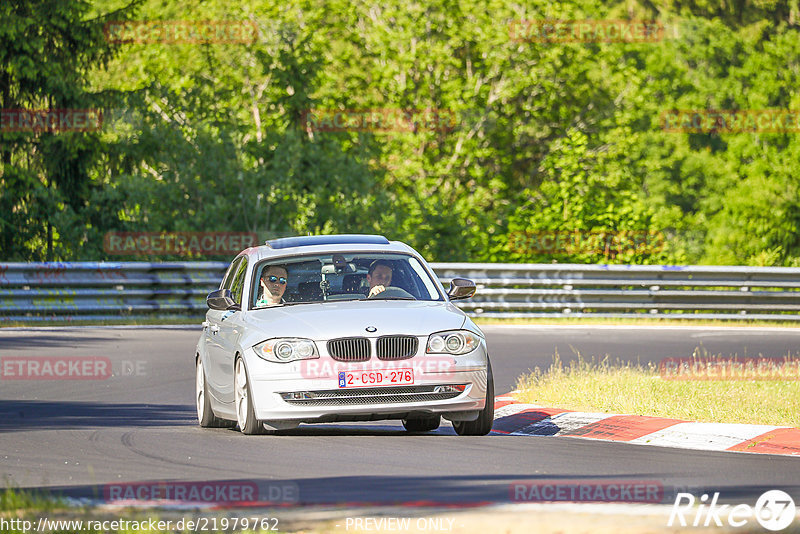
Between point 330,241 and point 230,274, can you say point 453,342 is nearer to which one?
point 330,241

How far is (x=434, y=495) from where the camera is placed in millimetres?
7488

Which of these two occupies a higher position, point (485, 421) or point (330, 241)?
Result: point (330, 241)

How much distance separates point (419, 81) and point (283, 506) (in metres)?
35.2

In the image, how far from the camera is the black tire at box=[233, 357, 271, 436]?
10.6 m

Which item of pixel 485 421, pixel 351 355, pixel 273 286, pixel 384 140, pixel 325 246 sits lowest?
pixel 485 421

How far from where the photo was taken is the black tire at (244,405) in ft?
34.8

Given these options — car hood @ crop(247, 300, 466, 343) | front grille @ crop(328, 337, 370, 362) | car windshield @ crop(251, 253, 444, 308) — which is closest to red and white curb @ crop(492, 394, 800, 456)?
car hood @ crop(247, 300, 466, 343)

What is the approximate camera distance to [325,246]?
11891 millimetres

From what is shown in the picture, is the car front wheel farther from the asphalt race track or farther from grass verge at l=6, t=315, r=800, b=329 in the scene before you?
grass verge at l=6, t=315, r=800, b=329

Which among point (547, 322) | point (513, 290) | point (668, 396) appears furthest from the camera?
point (513, 290)

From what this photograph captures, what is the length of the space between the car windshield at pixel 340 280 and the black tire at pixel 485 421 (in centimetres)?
117

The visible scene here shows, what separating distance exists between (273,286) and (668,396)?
3747 millimetres

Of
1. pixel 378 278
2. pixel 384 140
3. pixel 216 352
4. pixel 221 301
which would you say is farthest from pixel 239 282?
pixel 384 140

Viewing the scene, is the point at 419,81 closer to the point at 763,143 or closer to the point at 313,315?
the point at 763,143
